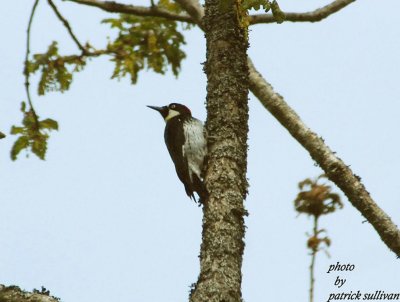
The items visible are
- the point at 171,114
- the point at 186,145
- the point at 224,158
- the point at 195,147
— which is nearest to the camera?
the point at 224,158

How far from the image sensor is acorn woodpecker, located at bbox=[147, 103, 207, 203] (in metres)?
4.95

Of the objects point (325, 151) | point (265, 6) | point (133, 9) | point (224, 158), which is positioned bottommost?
point (265, 6)

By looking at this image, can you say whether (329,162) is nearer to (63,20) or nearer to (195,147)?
(195,147)

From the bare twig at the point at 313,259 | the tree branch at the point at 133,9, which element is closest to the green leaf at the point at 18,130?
the tree branch at the point at 133,9

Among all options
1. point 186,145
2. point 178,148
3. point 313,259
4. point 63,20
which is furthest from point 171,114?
point 313,259

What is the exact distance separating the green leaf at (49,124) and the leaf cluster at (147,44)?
1475 mm

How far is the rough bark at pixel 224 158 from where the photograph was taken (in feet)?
11.5

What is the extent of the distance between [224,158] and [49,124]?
1255mm

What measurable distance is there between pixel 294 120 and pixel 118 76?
6.01 feet

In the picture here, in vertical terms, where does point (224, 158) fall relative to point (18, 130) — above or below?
below

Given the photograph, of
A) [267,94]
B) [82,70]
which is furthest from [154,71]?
[267,94]

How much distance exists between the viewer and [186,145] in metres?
5.65

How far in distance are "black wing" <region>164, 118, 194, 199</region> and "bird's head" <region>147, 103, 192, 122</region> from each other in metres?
0.44

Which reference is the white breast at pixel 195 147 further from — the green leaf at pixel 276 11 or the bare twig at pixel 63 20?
the green leaf at pixel 276 11
